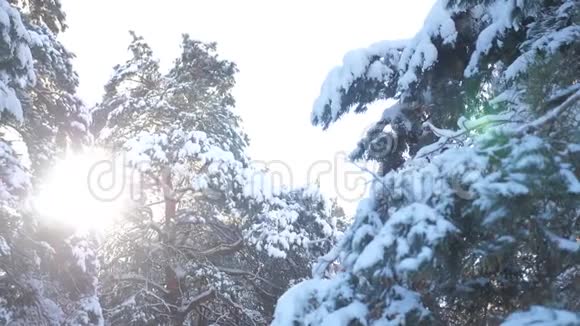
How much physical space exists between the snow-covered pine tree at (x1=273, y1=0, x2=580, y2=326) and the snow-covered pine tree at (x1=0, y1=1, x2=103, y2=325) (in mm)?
5705

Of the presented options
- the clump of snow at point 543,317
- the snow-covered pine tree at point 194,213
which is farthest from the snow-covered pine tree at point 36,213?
the clump of snow at point 543,317

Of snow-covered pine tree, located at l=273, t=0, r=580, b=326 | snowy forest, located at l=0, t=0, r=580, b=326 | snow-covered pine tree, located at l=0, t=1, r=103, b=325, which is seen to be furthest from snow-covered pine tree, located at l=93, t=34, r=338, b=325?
snow-covered pine tree, located at l=273, t=0, r=580, b=326

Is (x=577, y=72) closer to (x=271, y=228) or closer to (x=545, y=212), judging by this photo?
(x=545, y=212)

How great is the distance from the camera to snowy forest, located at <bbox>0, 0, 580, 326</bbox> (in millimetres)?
2771

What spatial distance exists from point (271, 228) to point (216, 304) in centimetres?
230

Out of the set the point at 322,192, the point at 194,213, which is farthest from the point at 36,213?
the point at 322,192

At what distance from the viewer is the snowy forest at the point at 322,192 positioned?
2771mm

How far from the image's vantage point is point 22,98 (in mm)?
8469

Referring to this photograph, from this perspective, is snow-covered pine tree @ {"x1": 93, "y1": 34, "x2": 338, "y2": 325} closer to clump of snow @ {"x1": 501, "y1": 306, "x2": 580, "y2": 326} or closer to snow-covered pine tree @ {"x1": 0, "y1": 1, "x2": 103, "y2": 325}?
snow-covered pine tree @ {"x1": 0, "y1": 1, "x2": 103, "y2": 325}

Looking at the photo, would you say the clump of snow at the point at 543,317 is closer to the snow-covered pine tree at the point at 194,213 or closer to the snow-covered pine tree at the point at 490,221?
the snow-covered pine tree at the point at 490,221

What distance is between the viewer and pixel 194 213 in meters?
11.9

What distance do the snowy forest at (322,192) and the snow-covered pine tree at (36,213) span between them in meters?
0.03

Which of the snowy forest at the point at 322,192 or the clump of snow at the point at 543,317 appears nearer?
the clump of snow at the point at 543,317

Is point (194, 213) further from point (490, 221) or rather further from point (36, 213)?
point (490, 221)
